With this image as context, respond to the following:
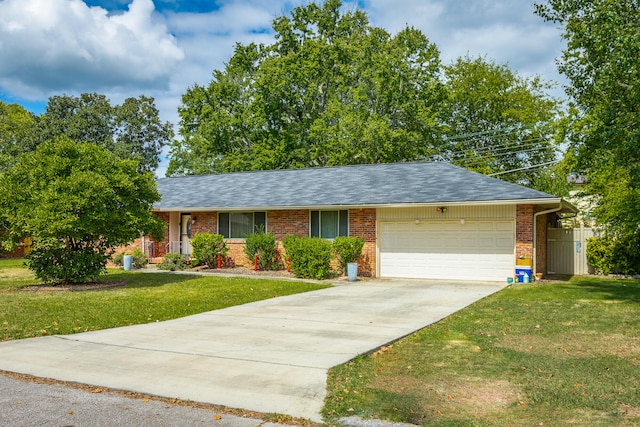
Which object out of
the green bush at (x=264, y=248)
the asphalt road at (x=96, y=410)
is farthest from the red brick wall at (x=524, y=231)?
the asphalt road at (x=96, y=410)

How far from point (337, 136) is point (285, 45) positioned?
32.2 ft

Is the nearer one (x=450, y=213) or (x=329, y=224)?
(x=450, y=213)

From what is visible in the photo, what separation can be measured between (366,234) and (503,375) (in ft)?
43.1

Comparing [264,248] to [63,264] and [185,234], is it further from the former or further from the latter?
[63,264]

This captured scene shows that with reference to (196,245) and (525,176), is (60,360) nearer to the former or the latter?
(196,245)

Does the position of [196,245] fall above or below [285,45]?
below

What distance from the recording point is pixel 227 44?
128ft

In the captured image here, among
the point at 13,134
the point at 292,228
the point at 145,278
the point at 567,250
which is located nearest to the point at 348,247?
the point at 292,228

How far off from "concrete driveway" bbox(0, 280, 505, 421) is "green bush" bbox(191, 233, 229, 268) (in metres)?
9.83

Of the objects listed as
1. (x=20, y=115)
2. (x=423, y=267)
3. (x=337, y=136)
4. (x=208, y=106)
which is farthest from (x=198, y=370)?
(x=20, y=115)

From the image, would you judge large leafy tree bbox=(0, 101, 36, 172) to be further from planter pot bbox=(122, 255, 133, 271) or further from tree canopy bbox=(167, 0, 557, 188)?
planter pot bbox=(122, 255, 133, 271)

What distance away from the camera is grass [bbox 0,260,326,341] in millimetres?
9453

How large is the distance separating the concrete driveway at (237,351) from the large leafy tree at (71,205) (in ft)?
18.6

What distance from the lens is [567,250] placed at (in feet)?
68.1
